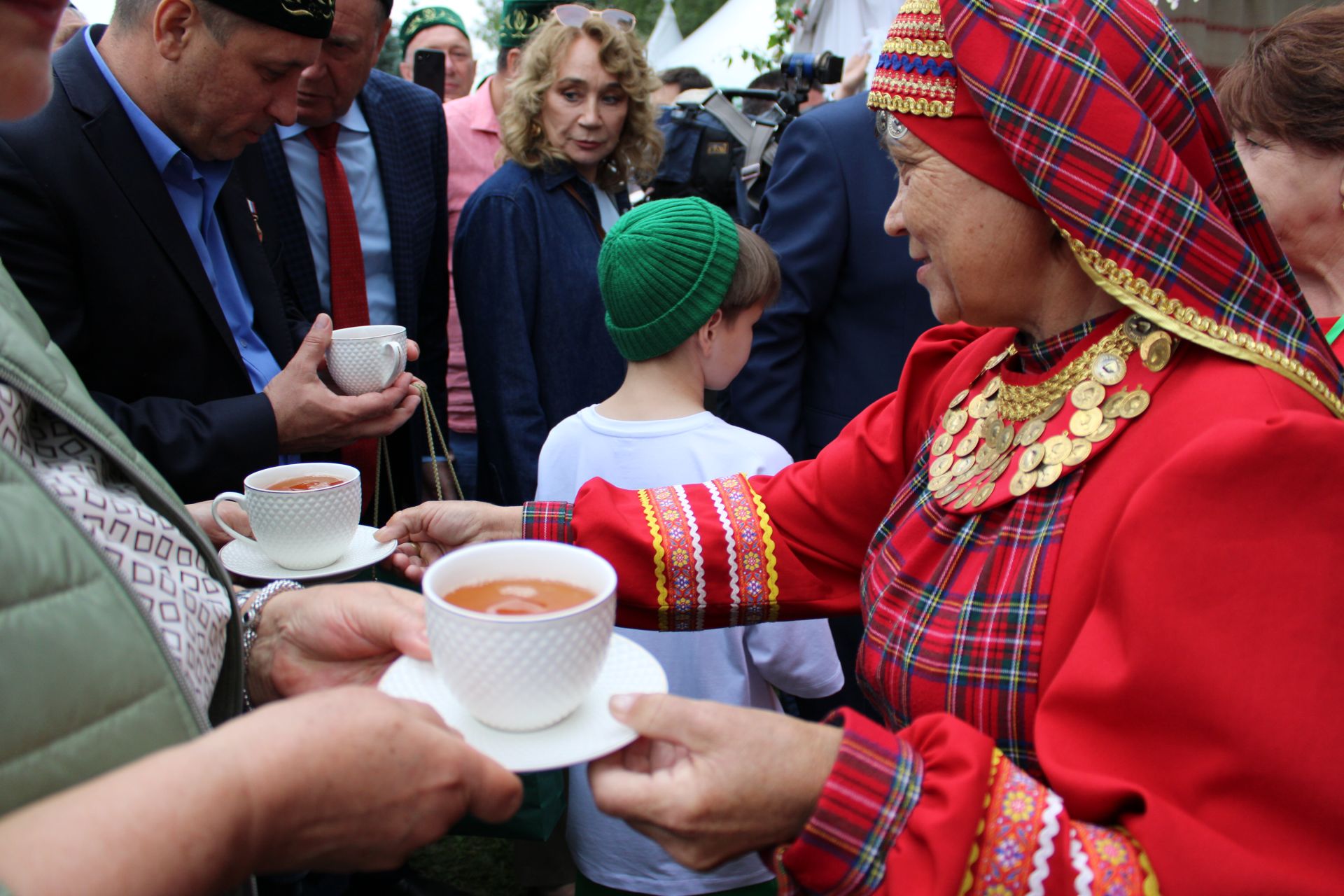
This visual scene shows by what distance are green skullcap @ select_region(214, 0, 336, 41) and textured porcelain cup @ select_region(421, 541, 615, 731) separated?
2002 mm

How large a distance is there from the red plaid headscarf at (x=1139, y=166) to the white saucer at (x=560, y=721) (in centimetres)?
82

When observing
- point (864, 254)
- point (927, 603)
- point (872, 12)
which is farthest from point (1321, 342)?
point (872, 12)

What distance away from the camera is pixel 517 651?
3.51 feet

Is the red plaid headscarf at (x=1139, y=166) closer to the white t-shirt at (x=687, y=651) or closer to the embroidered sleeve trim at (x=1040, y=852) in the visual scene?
the embroidered sleeve trim at (x=1040, y=852)

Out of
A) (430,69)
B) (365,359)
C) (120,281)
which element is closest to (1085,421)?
(365,359)

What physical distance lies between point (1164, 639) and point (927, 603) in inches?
16.0

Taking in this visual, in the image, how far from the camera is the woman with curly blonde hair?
3.67m

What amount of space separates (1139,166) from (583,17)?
336 cm

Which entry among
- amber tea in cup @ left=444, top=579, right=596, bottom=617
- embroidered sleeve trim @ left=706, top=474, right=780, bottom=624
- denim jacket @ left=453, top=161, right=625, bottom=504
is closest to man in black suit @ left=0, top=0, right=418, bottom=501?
denim jacket @ left=453, top=161, right=625, bottom=504

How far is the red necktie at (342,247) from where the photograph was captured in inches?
137

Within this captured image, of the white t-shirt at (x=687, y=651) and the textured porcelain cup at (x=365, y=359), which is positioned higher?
the textured porcelain cup at (x=365, y=359)

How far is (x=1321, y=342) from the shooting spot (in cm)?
131

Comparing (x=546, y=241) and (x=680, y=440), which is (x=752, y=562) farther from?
(x=546, y=241)

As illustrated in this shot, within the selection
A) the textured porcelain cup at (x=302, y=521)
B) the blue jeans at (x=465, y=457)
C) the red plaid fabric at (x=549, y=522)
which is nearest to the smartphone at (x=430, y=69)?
the blue jeans at (x=465, y=457)
